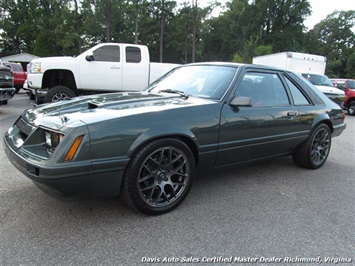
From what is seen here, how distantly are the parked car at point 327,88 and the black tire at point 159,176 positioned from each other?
10.6 m

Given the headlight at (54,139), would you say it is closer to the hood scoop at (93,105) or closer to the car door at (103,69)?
the hood scoop at (93,105)

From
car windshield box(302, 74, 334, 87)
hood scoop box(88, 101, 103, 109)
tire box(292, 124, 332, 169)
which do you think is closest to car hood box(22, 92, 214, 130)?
hood scoop box(88, 101, 103, 109)

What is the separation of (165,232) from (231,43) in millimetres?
51648

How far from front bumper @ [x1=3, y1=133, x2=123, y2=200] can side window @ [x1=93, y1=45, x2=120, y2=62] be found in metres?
6.23

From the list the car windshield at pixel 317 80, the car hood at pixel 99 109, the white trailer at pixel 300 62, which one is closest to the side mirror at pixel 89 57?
the car hood at pixel 99 109

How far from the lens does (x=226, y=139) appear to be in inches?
115

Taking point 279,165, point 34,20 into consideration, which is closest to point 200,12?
point 34,20

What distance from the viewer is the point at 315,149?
4145 millimetres

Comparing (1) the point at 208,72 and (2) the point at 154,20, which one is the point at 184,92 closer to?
(1) the point at 208,72

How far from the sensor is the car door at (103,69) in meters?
7.86

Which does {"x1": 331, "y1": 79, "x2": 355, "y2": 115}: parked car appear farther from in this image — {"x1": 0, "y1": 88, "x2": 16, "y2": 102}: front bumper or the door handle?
{"x1": 0, "y1": 88, "x2": 16, "y2": 102}: front bumper

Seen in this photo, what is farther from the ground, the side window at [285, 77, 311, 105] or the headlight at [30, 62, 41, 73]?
the headlight at [30, 62, 41, 73]

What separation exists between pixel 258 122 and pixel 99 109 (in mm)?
1801

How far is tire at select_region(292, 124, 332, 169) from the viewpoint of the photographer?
4.00 m
